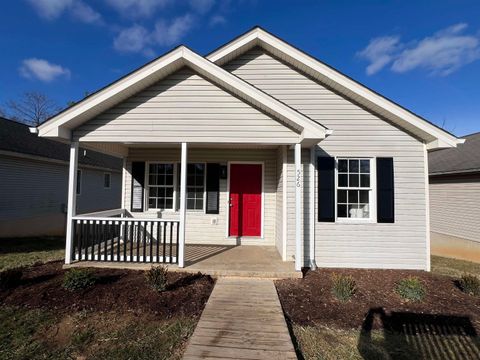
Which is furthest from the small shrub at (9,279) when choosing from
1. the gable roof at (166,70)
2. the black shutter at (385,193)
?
the black shutter at (385,193)

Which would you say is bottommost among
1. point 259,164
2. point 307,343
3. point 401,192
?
point 307,343

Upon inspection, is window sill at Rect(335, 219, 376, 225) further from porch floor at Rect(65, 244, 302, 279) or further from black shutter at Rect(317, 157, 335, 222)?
porch floor at Rect(65, 244, 302, 279)

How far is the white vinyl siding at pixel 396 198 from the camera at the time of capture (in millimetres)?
6633

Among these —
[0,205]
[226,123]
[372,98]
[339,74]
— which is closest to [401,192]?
[372,98]

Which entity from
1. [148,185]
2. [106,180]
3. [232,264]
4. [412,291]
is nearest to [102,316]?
[232,264]

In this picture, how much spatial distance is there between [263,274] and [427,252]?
13.5 ft

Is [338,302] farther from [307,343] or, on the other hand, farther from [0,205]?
[0,205]

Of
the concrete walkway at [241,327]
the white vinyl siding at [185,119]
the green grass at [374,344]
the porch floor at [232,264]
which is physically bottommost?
the green grass at [374,344]

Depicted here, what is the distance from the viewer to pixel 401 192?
6703mm

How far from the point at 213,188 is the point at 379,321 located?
5.23m

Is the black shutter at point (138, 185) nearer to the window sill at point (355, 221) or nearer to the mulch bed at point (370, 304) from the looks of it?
the mulch bed at point (370, 304)

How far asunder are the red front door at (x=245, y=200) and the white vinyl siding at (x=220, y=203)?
0.18 meters

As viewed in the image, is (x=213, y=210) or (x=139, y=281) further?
(x=213, y=210)

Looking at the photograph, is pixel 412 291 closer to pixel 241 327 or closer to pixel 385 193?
pixel 385 193
